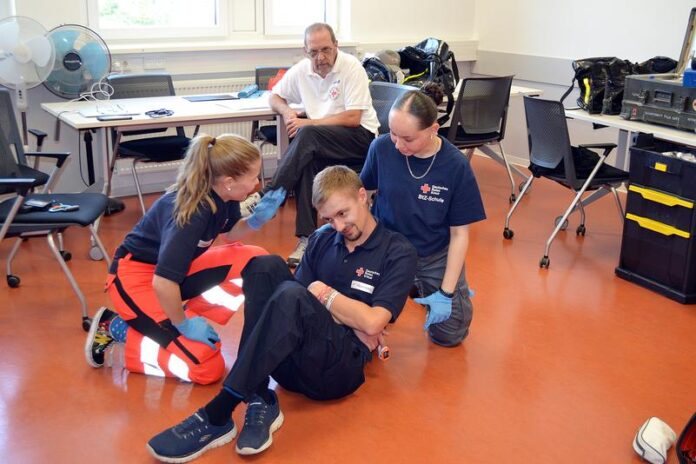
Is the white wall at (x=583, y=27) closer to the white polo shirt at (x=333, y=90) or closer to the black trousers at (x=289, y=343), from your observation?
the white polo shirt at (x=333, y=90)

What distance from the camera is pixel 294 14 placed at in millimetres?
5953

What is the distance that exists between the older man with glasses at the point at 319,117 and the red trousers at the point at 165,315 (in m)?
1.19

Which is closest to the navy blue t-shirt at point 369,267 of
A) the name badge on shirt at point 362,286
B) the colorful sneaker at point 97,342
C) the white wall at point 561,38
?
the name badge on shirt at point 362,286

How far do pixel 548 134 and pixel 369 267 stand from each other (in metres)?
2.01

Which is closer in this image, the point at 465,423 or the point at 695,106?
the point at 465,423

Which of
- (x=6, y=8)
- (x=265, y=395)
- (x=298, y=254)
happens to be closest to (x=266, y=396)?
(x=265, y=395)

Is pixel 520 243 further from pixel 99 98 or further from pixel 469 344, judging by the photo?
pixel 99 98

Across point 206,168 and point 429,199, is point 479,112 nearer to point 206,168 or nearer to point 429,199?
point 429,199

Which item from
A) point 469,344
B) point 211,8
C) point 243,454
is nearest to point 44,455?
point 243,454

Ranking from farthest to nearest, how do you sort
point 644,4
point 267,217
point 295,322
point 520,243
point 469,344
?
point 644,4 < point 520,243 < point 469,344 < point 267,217 < point 295,322

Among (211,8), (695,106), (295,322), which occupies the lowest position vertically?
(295,322)

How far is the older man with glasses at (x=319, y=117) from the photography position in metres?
4.13

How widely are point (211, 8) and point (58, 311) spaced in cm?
292

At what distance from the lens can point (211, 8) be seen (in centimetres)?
555
